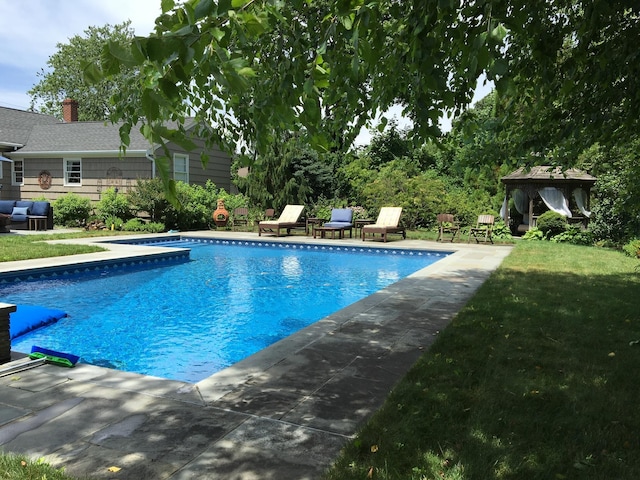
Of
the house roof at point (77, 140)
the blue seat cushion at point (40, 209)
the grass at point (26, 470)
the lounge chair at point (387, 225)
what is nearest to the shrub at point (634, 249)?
the lounge chair at point (387, 225)

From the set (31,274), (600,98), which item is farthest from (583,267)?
(31,274)

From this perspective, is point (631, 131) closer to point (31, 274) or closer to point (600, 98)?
point (600, 98)

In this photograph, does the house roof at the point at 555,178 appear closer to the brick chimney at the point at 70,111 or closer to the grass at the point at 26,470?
the grass at the point at 26,470

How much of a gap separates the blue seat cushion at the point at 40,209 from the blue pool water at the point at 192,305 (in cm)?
793

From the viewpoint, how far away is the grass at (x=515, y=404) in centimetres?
253

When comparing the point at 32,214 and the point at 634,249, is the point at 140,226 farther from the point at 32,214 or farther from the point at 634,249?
the point at 634,249

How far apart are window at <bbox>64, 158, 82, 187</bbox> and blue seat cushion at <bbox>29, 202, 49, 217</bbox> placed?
4.03 meters

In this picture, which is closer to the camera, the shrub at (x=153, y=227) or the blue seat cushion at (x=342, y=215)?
the blue seat cushion at (x=342, y=215)

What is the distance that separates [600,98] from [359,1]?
3643mm

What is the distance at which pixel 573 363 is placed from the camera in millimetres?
4145

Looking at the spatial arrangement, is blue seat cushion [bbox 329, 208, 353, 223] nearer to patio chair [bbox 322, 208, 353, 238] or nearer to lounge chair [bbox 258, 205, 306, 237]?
patio chair [bbox 322, 208, 353, 238]

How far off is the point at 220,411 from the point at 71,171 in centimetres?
2165

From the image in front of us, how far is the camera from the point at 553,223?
55.4ft

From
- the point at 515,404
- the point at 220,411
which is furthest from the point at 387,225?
the point at 220,411
